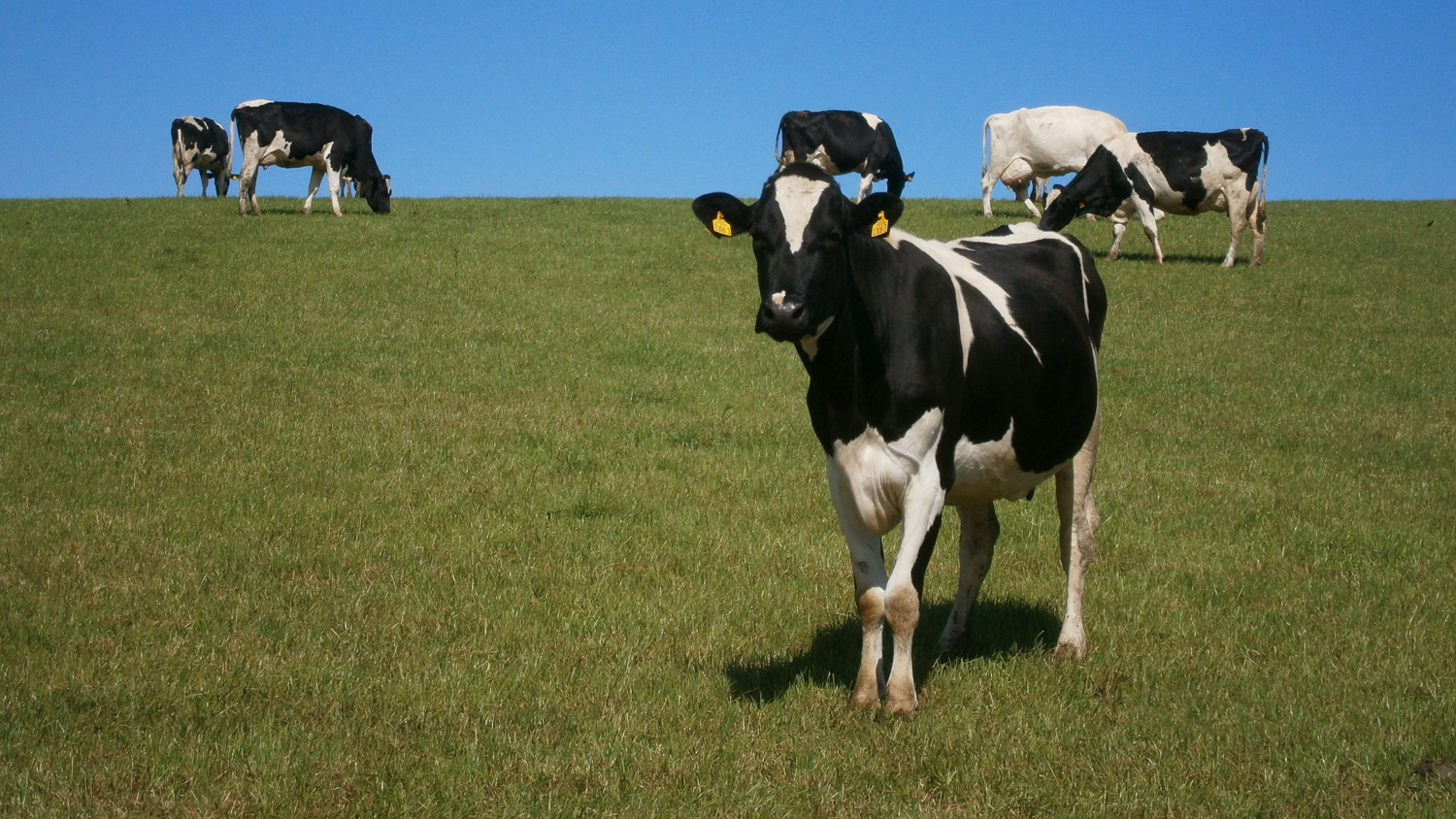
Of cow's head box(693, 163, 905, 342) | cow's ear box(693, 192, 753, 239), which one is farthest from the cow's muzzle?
cow's ear box(693, 192, 753, 239)

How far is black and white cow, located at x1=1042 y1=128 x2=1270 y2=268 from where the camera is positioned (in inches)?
915

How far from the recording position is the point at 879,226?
19.9 feet

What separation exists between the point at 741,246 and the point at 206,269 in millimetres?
10015

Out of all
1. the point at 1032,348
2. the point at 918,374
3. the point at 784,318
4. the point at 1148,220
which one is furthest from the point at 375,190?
the point at 784,318

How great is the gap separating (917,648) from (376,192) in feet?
79.0

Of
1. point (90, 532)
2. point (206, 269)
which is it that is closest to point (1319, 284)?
point (206, 269)

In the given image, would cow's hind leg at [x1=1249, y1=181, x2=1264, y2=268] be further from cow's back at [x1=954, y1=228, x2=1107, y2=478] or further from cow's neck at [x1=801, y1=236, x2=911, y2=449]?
cow's neck at [x1=801, y1=236, x2=911, y2=449]

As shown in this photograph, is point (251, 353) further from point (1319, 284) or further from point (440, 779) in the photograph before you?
point (1319, 284)

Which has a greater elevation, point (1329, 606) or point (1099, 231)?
point (1099, 231)

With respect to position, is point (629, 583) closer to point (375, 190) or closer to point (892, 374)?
point (892, 374)

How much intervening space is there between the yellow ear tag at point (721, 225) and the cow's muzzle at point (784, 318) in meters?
0.81

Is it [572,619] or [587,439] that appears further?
[587,439]

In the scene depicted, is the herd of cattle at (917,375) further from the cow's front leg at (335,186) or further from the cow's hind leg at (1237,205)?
the cow's front leg at (335,186)

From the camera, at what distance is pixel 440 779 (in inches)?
197
